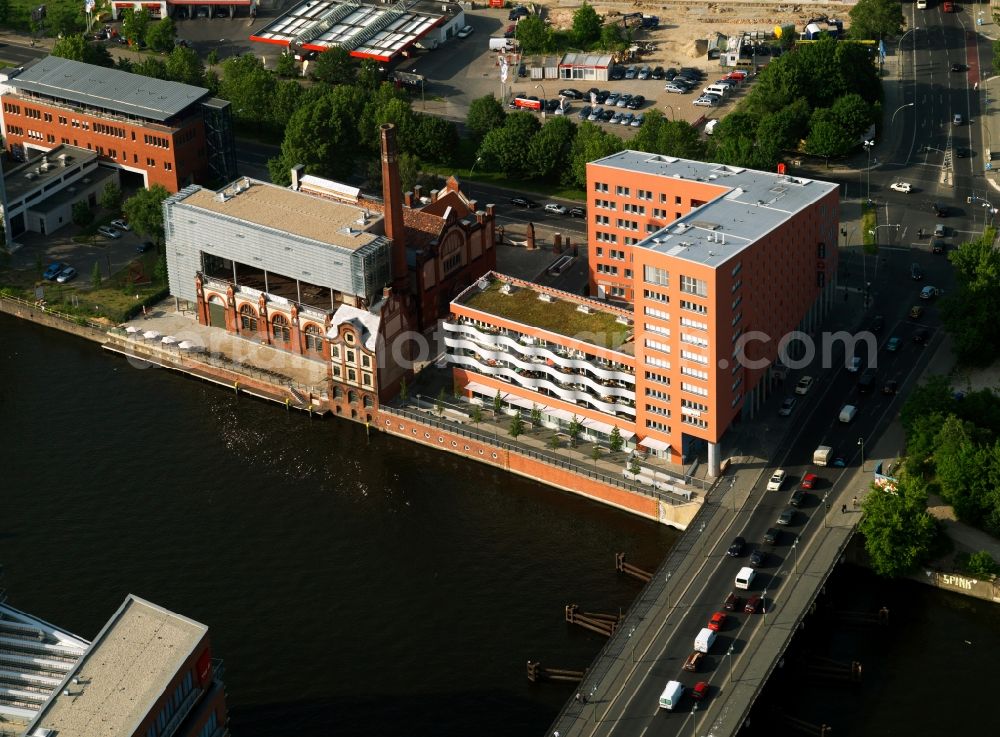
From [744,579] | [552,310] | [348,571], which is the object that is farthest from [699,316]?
[348,571]

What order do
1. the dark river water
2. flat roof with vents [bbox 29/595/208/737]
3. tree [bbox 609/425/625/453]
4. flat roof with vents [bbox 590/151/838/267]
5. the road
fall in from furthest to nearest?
tree [bbox 609/425/625/453] → flat roof with vents [bbox 590/151/838/267] → the dark river water → the road → flat roof with vents [bbox 29/595/208/737]

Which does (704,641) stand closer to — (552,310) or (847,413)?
(847,413)

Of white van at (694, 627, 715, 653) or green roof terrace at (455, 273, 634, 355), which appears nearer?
white van at (694, 627, 715, 653)

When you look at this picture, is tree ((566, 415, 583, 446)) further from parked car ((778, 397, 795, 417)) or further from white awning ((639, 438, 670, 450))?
parked car ((778, 397, 795, 417))

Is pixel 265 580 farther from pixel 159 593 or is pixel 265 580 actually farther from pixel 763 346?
pixel 763 346

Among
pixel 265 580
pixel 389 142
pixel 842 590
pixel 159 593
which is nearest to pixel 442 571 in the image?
pixel 265 580

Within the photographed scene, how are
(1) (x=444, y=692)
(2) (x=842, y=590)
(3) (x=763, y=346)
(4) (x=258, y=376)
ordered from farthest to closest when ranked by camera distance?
(4) (x=258, y=376) < (3) (x=763, y=346) < (2) (x=842, y=590) < (1) (x=444, y=692)

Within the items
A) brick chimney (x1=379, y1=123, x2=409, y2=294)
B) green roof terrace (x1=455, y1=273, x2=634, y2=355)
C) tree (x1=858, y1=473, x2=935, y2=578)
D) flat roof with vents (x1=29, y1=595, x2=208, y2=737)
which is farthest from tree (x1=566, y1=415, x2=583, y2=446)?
flat roof with vents (x1=29, y1=595, x2=208, y2=737)
